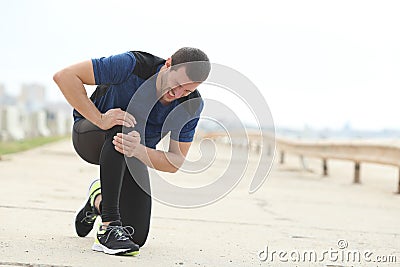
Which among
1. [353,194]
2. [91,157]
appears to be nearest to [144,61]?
[91,157]

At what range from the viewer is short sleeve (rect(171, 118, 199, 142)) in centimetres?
473

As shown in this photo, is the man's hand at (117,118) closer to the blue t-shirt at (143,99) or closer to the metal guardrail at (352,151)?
the blue t-shirt at (143,99)

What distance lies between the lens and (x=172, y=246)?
475cm

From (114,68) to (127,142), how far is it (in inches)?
18.0

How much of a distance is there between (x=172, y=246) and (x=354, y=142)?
8.06 metres

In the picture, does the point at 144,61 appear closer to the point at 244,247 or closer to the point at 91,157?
the point at 91,157

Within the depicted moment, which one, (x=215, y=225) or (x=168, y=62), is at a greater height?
(x=168, y=62)

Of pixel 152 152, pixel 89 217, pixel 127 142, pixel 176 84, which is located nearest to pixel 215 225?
pixel 89 217

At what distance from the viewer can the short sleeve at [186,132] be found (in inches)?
186

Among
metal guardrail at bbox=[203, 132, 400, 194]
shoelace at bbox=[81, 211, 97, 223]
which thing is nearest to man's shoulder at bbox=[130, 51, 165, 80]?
shoelace at bbox=[81, 211, 97, 223]

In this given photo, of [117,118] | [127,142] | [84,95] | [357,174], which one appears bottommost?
[357,174]

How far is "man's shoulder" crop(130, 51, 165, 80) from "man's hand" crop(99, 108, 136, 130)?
265mm

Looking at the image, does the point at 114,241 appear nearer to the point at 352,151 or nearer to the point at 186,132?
the point at 186,132

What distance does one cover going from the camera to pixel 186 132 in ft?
15.6
